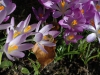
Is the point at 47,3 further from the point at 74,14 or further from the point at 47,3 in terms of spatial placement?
the point at 74,14

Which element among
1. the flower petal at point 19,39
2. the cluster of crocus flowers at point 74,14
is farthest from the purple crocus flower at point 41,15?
the flower petal at point 19,39

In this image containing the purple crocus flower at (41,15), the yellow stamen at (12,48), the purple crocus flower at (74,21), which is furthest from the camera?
the purple crocus flower at (41,15)

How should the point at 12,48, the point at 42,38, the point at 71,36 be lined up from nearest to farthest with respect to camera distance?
the point at 12,48 < the point at 42,38 < the point at 71,36

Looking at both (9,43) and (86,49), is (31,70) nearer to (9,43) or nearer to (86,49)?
(86,49)

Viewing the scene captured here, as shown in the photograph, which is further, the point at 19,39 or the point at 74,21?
the point at 74,21

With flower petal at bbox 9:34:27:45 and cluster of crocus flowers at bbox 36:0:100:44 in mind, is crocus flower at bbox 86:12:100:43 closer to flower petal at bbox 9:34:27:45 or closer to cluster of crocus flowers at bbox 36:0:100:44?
cluster of crocus flowers at bbox 36:0:100:44

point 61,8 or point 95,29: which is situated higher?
point 61,8

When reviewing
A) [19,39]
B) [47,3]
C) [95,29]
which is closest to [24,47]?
[19,39]

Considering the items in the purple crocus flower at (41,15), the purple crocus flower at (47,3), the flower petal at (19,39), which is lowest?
the purple crocus flower at (41,15)

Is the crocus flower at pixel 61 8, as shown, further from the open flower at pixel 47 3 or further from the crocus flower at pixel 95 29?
the crocus flower at pixel 95 29
